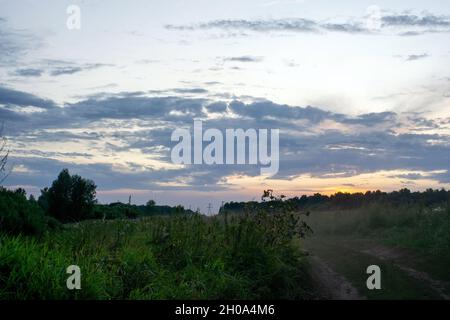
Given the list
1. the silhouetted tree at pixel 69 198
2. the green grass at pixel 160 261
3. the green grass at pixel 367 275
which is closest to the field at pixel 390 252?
the green grass at pixel 367 275

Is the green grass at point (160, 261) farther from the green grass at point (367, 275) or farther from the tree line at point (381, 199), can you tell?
the tree line at point (381, 199)

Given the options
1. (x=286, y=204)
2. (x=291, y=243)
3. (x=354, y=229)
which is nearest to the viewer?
(x=291, y=243)

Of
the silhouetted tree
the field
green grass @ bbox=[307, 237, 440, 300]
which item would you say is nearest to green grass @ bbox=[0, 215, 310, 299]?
green grass @ bbox=[307, 237, 440, 300]

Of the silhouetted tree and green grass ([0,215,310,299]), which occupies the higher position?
the silhouetted tree

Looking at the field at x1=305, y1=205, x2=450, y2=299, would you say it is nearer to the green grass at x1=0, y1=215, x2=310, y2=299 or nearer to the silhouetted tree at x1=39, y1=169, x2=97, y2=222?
the green grass at x1=0, y1=215, x2=310, y2=299

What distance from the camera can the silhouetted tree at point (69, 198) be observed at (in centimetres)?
1867

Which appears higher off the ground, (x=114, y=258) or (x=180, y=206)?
(x=180, y=206)

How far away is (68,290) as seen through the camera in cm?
752

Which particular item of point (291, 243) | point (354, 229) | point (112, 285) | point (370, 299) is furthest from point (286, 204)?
point (354, 229)

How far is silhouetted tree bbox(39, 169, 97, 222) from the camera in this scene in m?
18.7

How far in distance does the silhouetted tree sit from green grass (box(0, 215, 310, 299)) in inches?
200

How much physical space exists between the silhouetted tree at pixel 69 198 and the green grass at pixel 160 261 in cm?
508

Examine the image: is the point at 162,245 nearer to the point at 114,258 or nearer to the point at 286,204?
the point at 114,258
